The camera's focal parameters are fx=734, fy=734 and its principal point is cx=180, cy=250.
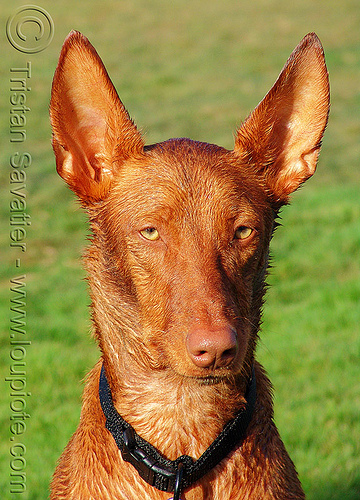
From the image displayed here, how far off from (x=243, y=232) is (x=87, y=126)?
37.6 inches

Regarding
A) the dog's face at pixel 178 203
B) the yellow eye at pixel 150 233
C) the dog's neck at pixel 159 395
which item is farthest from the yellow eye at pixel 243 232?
the dog's neck at pixel 159 395

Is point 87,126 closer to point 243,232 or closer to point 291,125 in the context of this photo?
point 243,232

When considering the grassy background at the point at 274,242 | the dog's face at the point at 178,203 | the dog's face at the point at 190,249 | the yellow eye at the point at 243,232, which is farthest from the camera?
the grassy background at the point at 274,242

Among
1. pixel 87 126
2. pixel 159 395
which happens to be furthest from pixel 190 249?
pixel 87 126

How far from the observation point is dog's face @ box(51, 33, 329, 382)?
3.19m

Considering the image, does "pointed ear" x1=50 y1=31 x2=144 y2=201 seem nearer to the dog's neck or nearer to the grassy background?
the grassy background

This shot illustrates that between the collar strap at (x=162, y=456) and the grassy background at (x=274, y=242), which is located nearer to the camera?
the collar strap at (x=162, y=456)

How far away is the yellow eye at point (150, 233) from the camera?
11.0ft

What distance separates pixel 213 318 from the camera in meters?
2.99

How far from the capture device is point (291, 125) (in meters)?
3.86

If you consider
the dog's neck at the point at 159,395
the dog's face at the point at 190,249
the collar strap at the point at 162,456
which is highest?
the dog's face at the point at 190,249

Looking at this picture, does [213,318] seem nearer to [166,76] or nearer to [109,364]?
[109,364]

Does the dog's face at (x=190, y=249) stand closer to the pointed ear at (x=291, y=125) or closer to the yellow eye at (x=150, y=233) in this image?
the yellow eye at (x=150, y=233)

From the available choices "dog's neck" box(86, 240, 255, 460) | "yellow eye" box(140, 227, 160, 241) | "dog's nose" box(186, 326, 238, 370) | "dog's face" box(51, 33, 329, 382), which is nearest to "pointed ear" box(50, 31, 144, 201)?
"dog's face" box(51, 33, 329, 382)
